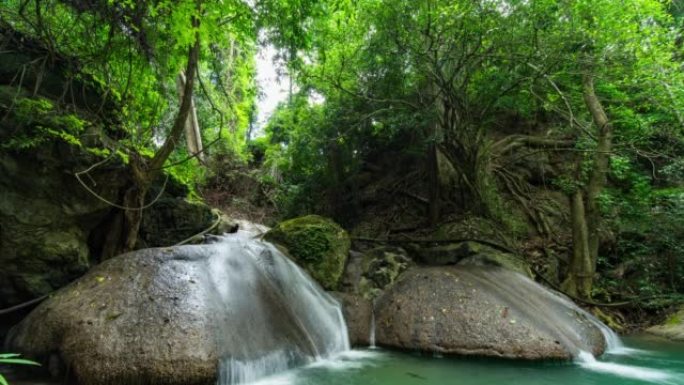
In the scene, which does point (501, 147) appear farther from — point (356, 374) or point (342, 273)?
point (356, 374)

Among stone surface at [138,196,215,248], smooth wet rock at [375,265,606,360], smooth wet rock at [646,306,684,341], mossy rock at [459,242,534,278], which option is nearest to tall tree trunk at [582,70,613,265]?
smooth wet rock at [646,306,684,341]

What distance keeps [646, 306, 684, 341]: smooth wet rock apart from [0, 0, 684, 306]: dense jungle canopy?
1.34ft

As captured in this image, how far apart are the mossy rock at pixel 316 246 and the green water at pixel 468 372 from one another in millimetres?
1865

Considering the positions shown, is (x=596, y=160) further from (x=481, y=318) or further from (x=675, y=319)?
(x=481, y=318)

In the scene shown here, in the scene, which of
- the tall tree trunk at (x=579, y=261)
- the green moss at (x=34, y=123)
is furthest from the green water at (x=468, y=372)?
the green moss at (x=34, y=123)

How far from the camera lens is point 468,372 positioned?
4.86m

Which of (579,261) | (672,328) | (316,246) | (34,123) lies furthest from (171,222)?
(672,328)

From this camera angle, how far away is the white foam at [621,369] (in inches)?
194

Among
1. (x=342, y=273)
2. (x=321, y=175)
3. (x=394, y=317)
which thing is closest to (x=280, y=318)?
(x=394, y=317)

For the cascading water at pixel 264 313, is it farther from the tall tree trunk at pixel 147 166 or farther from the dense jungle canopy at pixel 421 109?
the dense jungle canopy at pixel 421 109

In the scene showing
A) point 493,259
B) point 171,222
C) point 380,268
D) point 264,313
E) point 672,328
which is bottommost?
point 672,328

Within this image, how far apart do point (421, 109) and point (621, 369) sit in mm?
5291

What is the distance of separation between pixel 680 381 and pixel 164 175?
26.7 feet

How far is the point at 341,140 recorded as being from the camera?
31.8 feet
